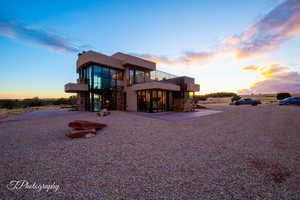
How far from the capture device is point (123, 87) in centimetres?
1716

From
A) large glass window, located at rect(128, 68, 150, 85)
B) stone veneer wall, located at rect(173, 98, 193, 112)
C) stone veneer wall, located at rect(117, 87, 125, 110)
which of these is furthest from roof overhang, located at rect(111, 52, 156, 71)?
stone veneer wall, located at rect(173, 98, 193, 112)

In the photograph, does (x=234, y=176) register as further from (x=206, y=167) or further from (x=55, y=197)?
(x=55, y=197)

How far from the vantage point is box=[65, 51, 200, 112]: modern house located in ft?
47.3

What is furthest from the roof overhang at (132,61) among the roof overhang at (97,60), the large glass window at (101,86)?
the large glass window at (101,86)

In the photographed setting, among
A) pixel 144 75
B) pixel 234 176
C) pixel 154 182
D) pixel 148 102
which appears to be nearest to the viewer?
pixel 154 182

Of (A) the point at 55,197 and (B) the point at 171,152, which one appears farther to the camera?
(B) the point at 171,152

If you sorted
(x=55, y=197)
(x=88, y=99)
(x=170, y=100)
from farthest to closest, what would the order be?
1. (x=170, y=100)
2. (x=88, y=99)
3. (x=55, y=197)

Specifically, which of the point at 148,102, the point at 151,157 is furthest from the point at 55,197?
the point at 148,102

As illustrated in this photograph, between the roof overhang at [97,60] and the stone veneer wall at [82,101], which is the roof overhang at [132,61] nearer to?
the roof overhang at [97,60]

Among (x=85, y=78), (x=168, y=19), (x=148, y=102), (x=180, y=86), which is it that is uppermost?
(x=168, y=19)

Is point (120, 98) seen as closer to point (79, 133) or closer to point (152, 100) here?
point (152, 100)

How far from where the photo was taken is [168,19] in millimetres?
14961

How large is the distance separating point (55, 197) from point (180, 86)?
15.8 meters

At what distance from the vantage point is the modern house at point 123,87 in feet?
47.3
